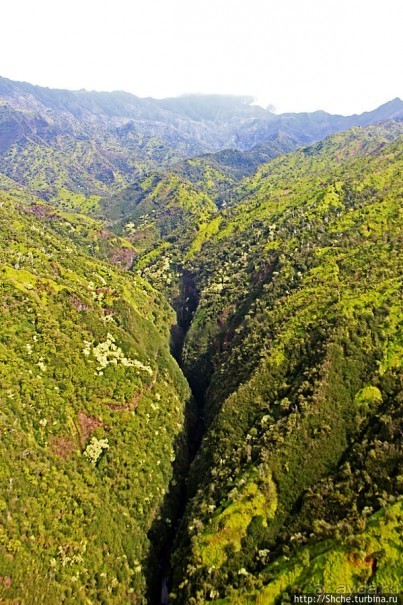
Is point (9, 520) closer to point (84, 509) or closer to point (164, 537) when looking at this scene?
point (84, 509)

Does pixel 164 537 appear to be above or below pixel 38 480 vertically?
below

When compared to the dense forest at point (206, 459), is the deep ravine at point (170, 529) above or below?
below

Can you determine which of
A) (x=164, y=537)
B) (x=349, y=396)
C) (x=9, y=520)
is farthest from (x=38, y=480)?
(x=349, y=396)

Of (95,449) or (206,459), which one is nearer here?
(95,449)

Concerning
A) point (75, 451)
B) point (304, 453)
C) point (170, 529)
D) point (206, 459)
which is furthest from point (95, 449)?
point (304, 453)

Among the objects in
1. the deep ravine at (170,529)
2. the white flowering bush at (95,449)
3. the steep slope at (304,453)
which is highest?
the steep slope at (304,453)

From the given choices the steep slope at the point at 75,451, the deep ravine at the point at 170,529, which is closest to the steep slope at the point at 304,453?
the deep ravine at the point at 170,529

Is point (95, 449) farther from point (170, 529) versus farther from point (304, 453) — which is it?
point (304, 453)

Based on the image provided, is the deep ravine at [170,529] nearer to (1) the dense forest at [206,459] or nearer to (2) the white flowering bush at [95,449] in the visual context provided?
(1) the dense forest at [206,459]

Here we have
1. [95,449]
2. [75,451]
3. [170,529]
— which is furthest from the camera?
[95,449]
